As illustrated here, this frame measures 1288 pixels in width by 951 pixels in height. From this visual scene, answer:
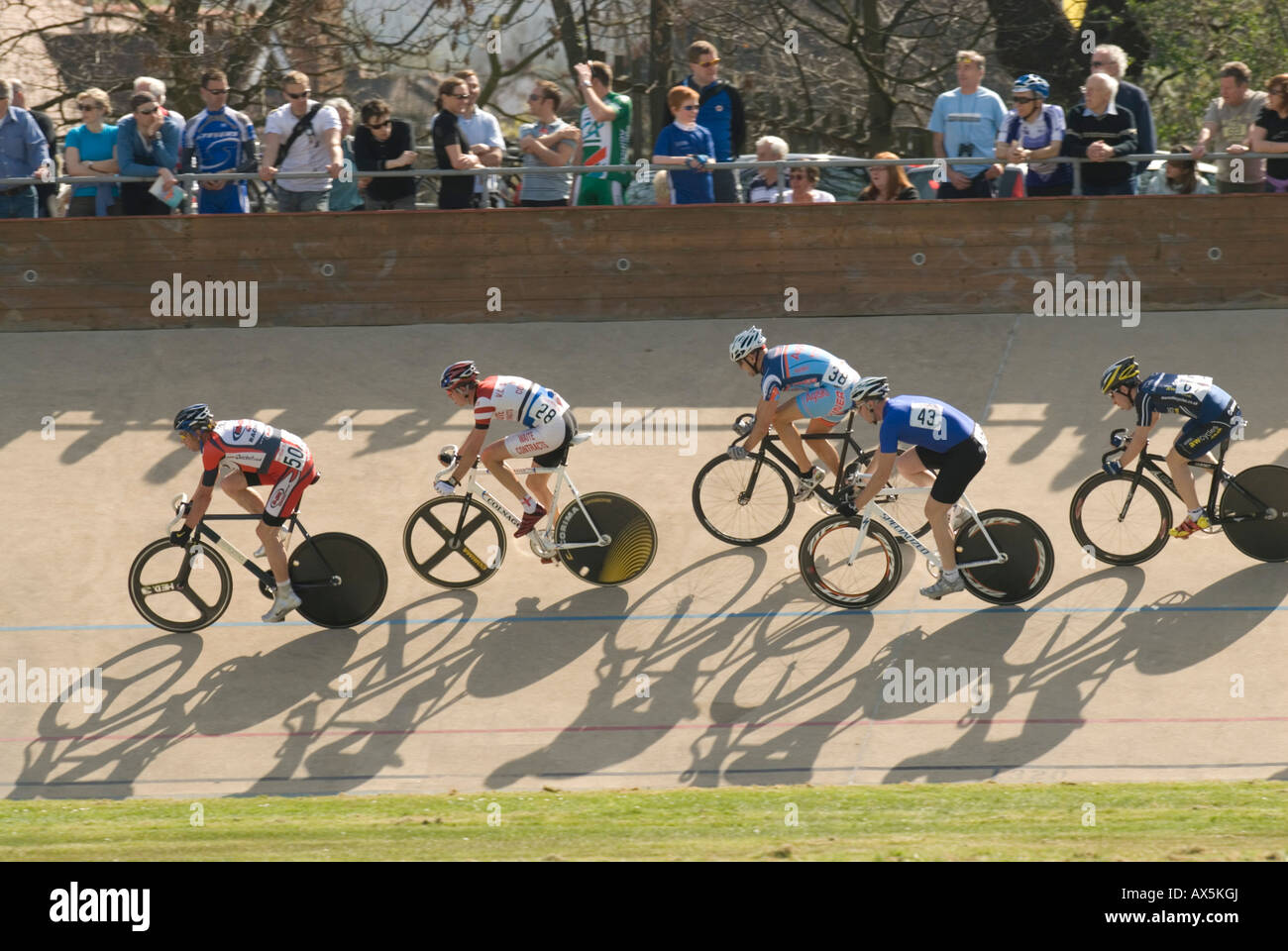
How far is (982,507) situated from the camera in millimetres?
11078

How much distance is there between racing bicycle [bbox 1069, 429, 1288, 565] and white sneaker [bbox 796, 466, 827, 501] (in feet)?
5.17

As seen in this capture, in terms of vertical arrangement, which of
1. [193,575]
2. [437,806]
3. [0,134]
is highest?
[0,134]

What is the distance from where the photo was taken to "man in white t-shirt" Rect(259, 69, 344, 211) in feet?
45.1

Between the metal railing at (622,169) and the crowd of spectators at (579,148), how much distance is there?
0.04m

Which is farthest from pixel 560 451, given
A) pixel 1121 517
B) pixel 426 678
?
pixel 1121 517

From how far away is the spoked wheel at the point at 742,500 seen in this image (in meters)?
10.8

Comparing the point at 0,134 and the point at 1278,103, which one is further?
the point at 0,134

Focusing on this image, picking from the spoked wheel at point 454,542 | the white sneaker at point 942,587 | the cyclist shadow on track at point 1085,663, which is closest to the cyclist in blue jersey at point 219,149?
the spoked wheel at point 454,542

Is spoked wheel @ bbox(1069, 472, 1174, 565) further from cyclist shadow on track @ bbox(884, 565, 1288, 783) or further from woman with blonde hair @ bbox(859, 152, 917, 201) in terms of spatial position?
woman with blonde hair @ bbox(859, 152, 917, 201)

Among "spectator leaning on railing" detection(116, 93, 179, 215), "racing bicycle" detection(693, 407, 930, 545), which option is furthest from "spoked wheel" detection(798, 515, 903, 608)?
"spectator leaning on railing" detection(116, 93, 179, 215)

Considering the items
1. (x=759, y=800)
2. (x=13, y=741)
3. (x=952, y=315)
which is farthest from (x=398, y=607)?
(x=952, y=315)

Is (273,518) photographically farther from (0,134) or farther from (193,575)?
(0,134)

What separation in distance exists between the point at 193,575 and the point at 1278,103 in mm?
8866

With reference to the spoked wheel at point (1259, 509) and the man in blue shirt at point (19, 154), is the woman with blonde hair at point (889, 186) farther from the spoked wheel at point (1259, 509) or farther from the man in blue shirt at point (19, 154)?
the man in blue shirt at point (19, 154)
